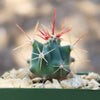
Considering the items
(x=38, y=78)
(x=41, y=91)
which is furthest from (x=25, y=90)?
(x=38, y=78)

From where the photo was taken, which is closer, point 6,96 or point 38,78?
point 6,96

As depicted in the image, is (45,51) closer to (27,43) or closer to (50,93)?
(27,43)

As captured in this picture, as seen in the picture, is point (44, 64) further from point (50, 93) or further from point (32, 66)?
point (50, 93)

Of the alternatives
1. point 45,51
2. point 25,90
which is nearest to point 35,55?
point 45,51

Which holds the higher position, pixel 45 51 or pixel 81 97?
pixel 45 51

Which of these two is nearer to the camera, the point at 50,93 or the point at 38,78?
the point at 50,93

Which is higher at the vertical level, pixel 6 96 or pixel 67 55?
pixel 67 55
